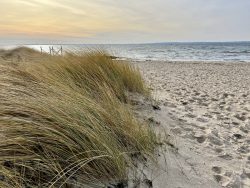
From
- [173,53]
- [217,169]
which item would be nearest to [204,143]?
[217,169]

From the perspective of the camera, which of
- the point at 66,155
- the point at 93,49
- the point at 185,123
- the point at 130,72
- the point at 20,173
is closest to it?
the point at 20,173

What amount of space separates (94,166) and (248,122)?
3115 millimetres

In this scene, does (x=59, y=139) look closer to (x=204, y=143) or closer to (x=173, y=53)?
(x=204, y=143)

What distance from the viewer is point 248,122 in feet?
14.1

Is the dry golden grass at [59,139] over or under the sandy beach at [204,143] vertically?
over

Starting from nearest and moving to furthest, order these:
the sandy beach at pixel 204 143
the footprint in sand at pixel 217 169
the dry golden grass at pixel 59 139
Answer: the dry golden grass at pixel 59 139
the sandy beach at pixel 204 143
the footprint in sand at pixel 217 169

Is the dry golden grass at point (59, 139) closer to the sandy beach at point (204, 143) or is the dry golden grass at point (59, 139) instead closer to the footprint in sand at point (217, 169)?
the sandy beach at point (204, 143)

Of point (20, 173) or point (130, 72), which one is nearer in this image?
point (20, 173)

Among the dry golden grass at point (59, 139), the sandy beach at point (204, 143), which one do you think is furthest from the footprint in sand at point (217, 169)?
the dry golden grass at point (59, 139)

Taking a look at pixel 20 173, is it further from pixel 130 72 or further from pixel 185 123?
pixel 130 72

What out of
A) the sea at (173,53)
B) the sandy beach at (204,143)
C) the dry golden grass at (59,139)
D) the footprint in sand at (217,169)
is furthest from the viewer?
the sea at (173,53)

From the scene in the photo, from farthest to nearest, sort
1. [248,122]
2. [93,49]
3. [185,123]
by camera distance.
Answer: [93,49] → [248,122] → [185,123]

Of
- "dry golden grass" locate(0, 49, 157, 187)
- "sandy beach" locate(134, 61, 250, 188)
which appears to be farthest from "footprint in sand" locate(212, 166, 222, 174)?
"dry golden grass" locate(0, 49, 157, 187)

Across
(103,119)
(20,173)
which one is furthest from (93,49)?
(20,173)
